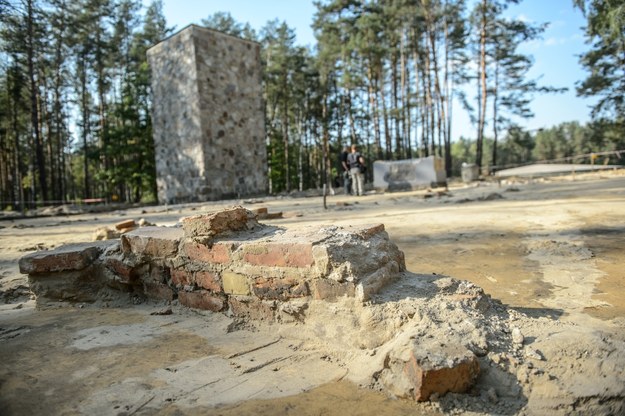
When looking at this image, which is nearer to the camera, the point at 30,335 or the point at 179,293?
the point at 30,335

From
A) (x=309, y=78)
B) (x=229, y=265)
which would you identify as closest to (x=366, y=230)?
(x=229, y=265)

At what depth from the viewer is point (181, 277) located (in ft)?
8.73

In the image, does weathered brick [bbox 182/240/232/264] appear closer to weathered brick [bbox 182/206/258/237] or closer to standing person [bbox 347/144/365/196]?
weathered brick [bbox 182/206/258/237]

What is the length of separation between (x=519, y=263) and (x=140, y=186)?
752 inches

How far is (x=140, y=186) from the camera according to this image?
62.3 ft

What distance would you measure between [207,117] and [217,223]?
37.2ft

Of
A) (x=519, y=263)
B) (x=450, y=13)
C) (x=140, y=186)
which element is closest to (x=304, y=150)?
(x=450, y=13)

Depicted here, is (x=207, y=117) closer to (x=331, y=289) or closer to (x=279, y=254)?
(x=279, y=254)

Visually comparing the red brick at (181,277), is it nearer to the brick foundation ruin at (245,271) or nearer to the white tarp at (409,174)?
the brick foundation ruin at (245,271)

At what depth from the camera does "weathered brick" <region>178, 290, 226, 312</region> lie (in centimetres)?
244

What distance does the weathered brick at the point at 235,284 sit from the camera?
7.50 ft

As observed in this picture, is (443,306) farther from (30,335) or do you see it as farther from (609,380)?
(30,335)

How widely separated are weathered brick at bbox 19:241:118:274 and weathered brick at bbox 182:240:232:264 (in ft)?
3.34

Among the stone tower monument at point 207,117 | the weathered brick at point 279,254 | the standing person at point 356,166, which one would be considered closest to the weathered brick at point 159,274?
the weathered brick at point 279,254
